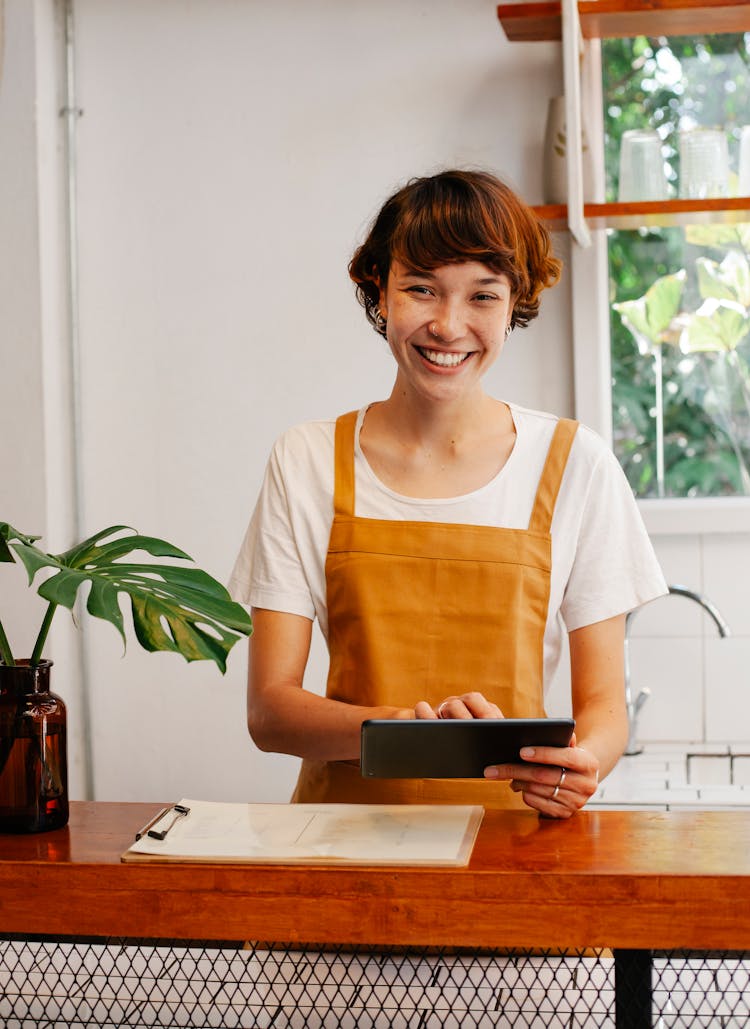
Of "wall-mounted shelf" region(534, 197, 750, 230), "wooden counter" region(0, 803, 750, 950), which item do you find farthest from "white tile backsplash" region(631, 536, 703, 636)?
"wooden counter" region(0, 803, 750, 950)

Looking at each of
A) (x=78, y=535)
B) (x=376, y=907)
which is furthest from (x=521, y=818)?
(x=78, y=535)

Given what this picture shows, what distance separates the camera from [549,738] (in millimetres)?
1160

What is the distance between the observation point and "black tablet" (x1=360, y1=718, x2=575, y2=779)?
1092 millimetres

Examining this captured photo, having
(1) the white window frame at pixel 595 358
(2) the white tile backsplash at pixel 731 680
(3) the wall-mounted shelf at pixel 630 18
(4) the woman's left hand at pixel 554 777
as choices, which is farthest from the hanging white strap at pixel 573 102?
(4) the woman's left hand at pixel 554 777

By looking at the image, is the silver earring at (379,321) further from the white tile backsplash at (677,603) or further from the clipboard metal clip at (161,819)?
the white tile backsplash at (677,603)

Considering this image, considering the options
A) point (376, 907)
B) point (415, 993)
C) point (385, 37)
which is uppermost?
point (385, 37)

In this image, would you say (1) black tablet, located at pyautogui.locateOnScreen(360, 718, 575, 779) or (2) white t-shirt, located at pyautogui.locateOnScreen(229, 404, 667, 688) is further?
(2) white t-shirt, located at pyautogui.locateOnScreen(229, 404, 667, 688)

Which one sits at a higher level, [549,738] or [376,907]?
[549,738]

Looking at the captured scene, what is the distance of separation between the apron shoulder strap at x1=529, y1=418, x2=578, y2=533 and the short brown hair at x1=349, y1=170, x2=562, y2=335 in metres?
0.20

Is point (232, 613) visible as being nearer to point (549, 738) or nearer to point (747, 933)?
point (549, 738)

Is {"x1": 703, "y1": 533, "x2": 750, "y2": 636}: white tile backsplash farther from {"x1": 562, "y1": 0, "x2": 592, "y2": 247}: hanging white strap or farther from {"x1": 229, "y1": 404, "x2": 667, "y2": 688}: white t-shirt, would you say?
{"x1": 229, "y1": 404, "x2": 667, "y2": 688}: white t-shirt

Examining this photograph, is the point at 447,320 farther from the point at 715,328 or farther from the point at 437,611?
the point at 715,328

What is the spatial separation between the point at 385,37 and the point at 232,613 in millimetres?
1930

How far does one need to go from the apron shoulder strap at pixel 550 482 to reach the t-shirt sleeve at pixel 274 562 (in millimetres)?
321
